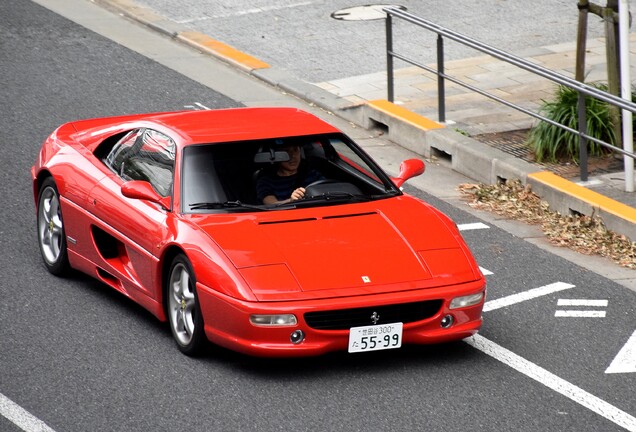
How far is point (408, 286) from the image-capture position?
25.9ft

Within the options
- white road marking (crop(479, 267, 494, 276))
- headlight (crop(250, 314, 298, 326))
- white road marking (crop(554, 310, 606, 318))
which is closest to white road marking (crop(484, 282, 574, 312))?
white road marking (crop(554, 310, 606, 318))

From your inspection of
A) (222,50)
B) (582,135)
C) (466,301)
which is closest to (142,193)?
(466,301)

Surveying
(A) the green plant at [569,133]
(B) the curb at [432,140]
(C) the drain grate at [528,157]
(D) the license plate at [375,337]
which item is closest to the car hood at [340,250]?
(D) the license plate at [375,337]

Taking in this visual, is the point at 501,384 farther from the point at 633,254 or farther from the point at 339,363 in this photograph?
the point at 633,254

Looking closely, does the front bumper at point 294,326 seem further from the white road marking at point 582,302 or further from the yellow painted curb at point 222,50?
the yellow painted curb at point 222,50

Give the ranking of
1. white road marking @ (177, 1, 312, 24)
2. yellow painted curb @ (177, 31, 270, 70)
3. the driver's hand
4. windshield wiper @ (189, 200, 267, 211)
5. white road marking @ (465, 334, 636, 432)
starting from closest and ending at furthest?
1. white road marking @ (465, 334, 636, 432)
2. windshield wiper @ (189, 200, 267, 211)
3. the driver's hand
4. yellow painted curb @ (177, 31, 270, 70)
5. white road marking @ (177, 1, 312, 24)

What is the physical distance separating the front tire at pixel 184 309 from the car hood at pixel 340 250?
0.29 meters

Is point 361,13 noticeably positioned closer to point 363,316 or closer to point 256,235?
point 256,235

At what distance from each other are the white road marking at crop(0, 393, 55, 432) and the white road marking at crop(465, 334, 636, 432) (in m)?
2.95

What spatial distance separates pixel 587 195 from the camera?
11367 mm

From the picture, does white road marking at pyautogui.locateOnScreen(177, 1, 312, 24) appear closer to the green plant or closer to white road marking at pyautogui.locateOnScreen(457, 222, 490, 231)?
the green plant

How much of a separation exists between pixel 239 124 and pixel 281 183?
1.80ft

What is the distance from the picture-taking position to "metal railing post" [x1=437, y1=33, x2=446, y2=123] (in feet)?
44.8

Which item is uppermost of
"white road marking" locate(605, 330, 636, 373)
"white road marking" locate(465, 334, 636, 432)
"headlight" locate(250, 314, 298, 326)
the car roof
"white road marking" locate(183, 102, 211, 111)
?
the car roof
